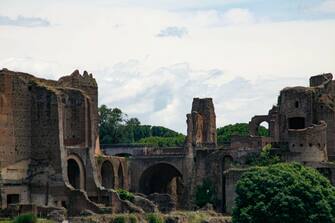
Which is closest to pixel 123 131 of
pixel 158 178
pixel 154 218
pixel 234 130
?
pixel 234 130

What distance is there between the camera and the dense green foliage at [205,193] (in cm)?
7888

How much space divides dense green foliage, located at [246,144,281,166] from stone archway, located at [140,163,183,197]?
8.72m

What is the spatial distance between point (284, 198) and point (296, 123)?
15448 mm

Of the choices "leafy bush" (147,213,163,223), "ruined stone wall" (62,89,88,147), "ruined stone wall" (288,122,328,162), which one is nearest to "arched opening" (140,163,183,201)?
"ruined stone wall" (62,89,88,147)

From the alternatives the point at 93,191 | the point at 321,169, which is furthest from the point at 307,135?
the point at 93,191

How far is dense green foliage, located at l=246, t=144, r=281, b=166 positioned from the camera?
76438 millimetres

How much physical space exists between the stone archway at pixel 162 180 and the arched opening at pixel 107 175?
3467 mm

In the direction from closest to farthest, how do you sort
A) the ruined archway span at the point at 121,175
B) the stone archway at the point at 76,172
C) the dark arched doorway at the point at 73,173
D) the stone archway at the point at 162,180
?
the stone archway at the point at 76,172, the dark arched doorway at the point at 73,173, the ruined archway span at the point at 121,175, the stone archway at the point at 162,180

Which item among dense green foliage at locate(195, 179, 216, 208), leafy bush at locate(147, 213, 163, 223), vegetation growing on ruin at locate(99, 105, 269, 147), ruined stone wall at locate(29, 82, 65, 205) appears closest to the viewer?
leafy bush at locate(147, 213, 163, 223)

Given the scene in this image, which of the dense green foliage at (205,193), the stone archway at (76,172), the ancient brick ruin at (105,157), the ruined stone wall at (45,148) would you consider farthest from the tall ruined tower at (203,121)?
the ruined stone wall at (45,148)

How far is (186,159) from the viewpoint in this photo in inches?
A: 3250

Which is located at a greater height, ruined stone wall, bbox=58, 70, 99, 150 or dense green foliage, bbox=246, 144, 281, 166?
ruined stone wall, bbox=58, 70, 99, 150

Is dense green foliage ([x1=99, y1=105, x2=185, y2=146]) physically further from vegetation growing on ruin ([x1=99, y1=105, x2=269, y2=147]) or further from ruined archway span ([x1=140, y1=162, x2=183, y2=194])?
ruined archway span ([x1=140, y1=162, x2=183, y2=194])

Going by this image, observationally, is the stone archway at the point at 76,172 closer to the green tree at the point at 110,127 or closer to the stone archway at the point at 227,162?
the stone archway at the point at 227,162
